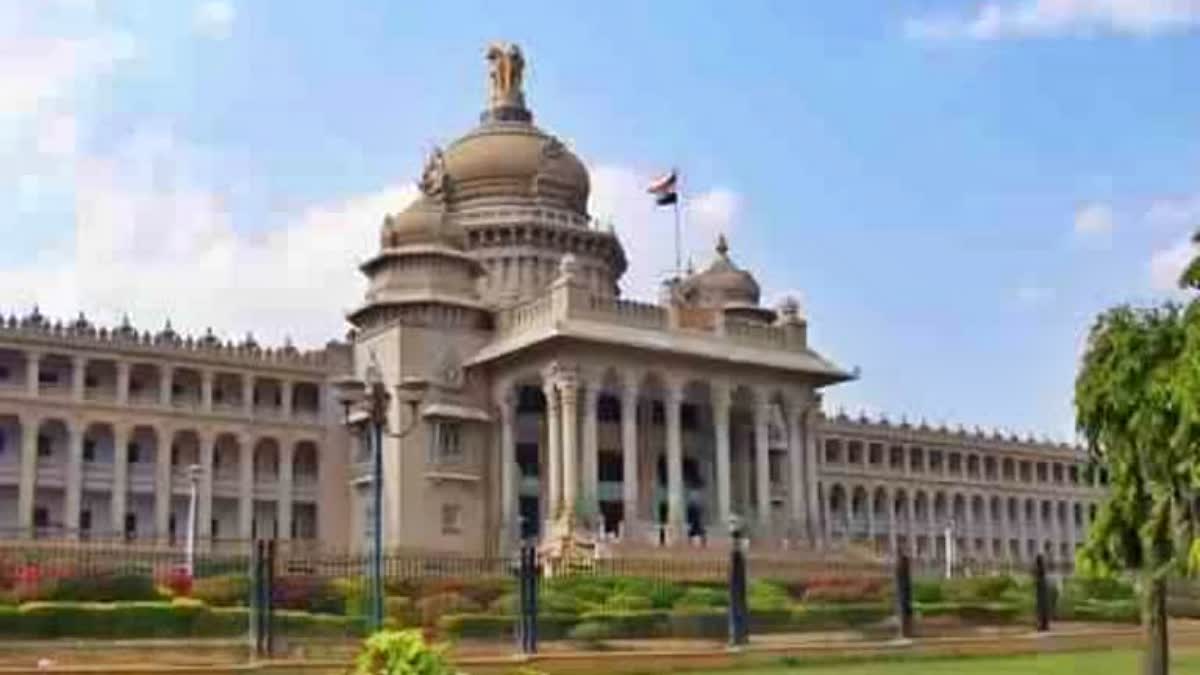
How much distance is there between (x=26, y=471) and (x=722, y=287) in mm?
28131

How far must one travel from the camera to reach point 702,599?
1267 inches

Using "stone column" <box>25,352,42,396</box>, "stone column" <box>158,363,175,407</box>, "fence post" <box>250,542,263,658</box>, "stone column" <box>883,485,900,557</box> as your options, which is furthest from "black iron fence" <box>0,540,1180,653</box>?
"stone column" <box>883,485,900,557</box>

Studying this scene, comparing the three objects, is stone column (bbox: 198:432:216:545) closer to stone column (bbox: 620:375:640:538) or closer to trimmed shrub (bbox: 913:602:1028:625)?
stone column (bbox: 620:375:640:538)

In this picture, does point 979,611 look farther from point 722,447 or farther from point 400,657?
point 400,657

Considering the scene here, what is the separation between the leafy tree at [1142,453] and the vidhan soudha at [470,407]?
3003 centimetres

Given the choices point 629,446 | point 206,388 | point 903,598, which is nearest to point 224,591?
point 903,598

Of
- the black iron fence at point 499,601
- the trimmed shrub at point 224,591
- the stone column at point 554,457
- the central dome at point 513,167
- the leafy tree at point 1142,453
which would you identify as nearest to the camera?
the leafy tree at point 1142,453

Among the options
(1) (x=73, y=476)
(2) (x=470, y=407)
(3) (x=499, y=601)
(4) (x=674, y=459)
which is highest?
(2) (x=470, y=407)

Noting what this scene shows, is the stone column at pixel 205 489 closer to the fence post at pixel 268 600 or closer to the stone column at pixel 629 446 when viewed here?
the stone column at pixel 629 446

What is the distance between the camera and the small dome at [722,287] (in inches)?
2554

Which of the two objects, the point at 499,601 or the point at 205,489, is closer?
the point at 499,601

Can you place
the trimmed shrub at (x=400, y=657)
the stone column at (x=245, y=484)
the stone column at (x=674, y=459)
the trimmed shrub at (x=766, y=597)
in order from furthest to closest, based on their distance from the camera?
the stone column at (x=245, y=484) → the stone column at (x=674, y=459) → the trimmed shrub at (x=766, y=597) → the trimmed shrub at (x=400, y=657)

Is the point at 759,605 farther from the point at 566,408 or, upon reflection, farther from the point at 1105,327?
the point at 566,408

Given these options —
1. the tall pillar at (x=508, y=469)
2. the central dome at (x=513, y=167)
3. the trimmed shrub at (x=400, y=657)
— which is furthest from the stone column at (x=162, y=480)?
the trimmed shrub at (x=400, y=657)
